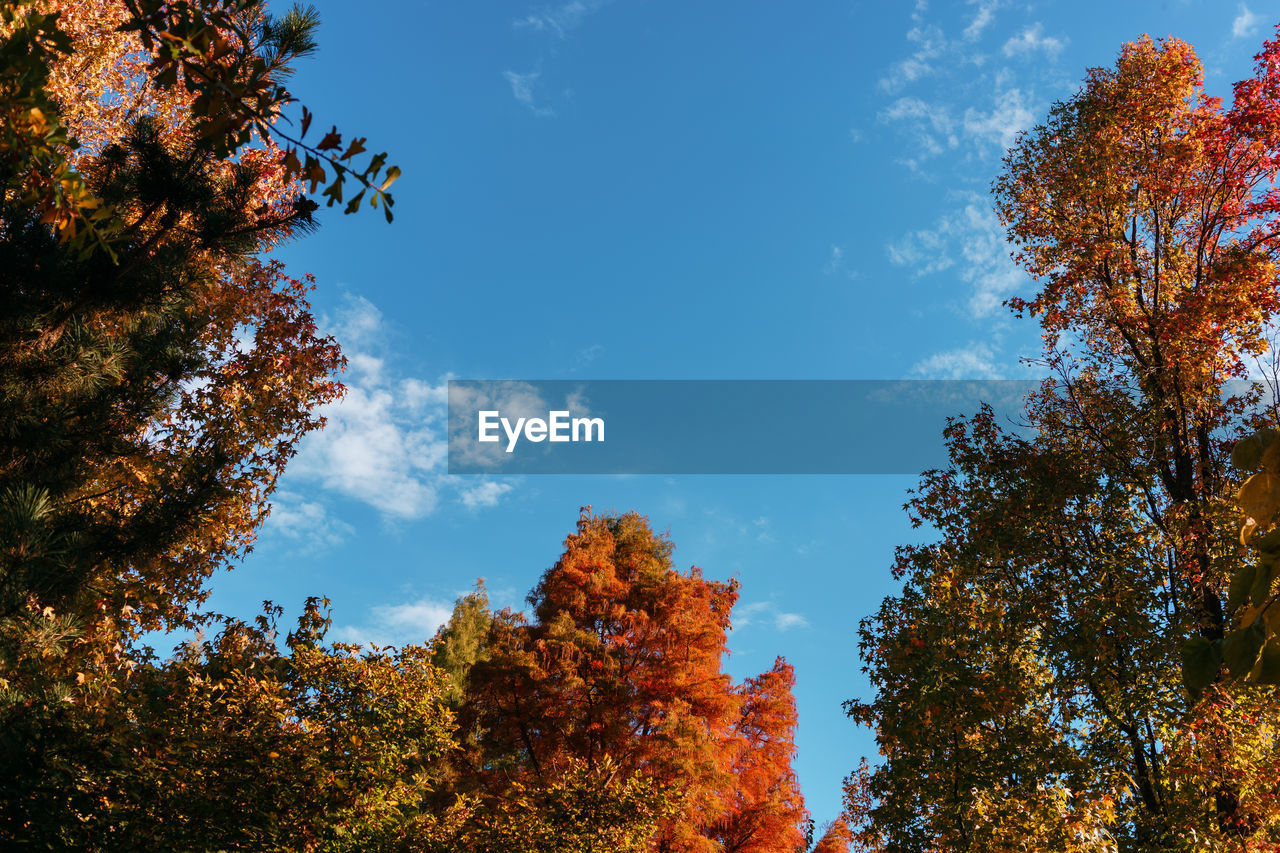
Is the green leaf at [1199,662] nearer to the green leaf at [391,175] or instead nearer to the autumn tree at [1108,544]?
the green leaf at [391,175]

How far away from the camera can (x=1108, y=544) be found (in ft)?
39.4

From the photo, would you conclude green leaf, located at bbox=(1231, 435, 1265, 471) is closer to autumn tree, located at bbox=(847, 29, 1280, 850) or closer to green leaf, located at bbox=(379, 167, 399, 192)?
green leaf, located at bbox=(379, 167, 399, 192)

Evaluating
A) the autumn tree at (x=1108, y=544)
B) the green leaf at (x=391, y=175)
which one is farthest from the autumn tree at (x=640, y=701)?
the green leaf at (x=391, y=175)

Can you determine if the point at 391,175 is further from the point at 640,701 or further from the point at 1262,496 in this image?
the point at 640,701

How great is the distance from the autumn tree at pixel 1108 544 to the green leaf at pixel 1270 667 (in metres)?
7.86

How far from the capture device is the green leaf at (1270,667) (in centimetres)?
202

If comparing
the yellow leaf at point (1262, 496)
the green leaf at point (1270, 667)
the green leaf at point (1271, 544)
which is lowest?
the green leaf at point (1270, 667)

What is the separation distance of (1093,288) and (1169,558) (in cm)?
419

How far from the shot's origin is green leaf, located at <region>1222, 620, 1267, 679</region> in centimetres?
194

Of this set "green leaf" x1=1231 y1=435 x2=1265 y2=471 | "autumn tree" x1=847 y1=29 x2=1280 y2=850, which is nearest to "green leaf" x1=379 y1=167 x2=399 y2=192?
"green leaf" x1=1231 y1=435 x2=1265 y2=471

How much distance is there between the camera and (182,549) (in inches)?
491

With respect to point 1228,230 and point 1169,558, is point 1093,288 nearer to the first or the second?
point 1228,230

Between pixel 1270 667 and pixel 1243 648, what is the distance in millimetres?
123

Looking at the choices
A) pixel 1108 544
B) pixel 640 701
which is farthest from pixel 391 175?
pixel 640 701
